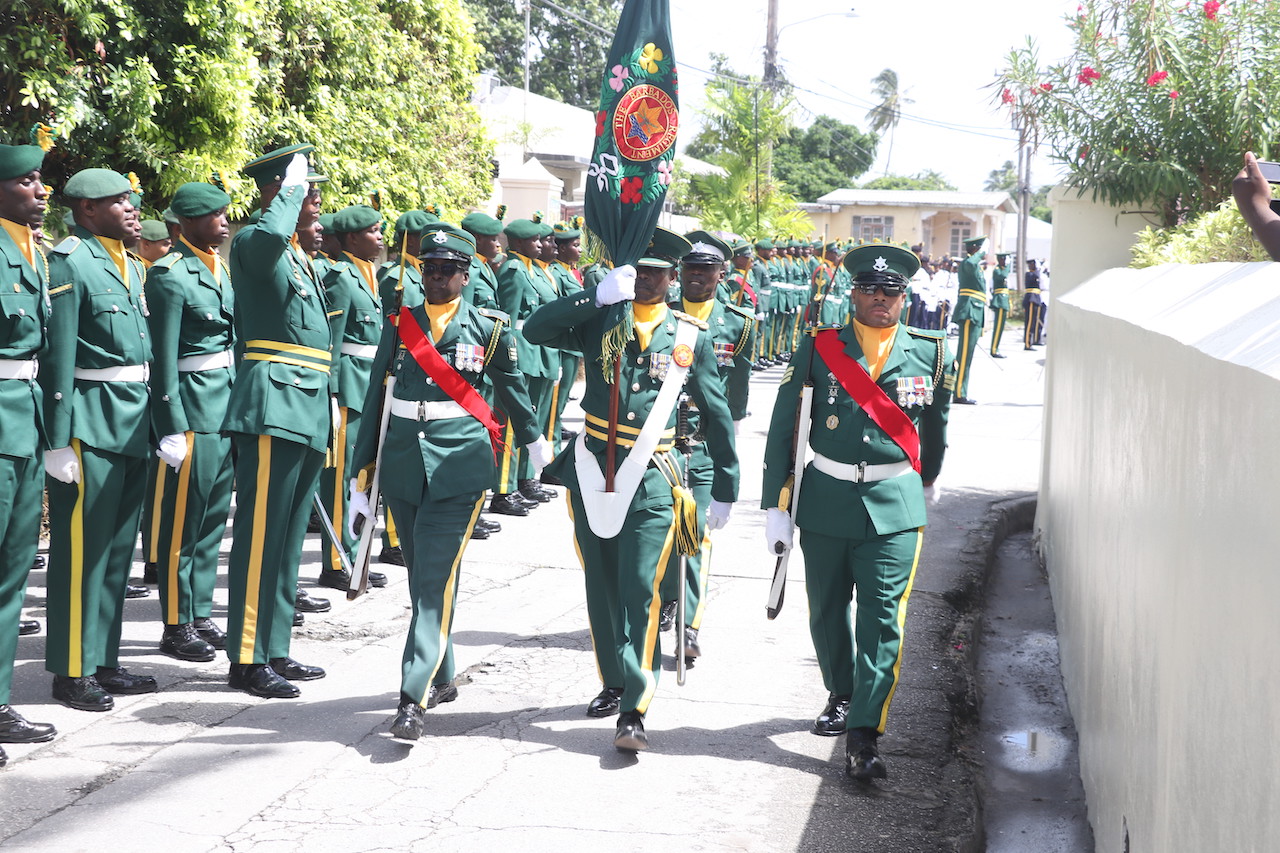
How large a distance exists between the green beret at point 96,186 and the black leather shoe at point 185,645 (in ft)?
7.02

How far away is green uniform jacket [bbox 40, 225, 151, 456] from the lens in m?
5.57

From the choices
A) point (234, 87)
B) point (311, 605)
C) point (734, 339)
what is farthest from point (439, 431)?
Answer: point (234, 87)

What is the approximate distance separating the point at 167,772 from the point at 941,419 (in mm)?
3436

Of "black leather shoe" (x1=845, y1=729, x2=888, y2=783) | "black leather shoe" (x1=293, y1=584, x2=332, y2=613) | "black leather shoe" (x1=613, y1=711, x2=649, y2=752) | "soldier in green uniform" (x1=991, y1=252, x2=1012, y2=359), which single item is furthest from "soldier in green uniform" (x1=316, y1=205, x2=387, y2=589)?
"soldier in green uniform" (x1=991, y1=252, x2=1012, y2=359)

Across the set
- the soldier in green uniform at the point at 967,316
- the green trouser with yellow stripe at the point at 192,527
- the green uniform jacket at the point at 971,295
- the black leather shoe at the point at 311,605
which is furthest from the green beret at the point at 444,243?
the green uniform jacket at the point at 971,295

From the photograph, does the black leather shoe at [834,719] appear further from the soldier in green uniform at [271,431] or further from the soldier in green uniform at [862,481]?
the soldier in green uniform at [271,431]

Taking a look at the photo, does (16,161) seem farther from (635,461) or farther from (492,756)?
(492,756)

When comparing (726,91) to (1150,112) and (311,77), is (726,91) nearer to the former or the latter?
(311,77)

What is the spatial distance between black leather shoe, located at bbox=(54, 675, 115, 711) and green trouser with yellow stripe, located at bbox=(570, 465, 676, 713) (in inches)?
85.4

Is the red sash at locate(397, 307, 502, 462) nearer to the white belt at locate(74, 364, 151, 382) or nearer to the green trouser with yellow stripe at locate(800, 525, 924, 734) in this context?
the white belt at locate(74, 364, 151, 382)

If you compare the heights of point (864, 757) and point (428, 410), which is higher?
point (428, 410)

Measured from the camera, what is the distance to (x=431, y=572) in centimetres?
556

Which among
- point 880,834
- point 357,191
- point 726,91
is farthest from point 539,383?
point 726,91

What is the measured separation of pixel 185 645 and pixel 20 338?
1.90 metres
